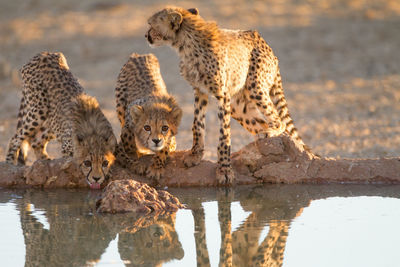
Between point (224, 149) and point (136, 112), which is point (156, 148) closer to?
point (136, 112)

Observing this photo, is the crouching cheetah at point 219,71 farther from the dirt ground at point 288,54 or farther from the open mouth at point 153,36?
the dirt ground at point 288,54

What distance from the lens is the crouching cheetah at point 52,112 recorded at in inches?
237

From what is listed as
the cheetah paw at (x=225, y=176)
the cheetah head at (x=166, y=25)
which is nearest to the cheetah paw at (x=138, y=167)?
the cheetah paw at (x=225, y=176)

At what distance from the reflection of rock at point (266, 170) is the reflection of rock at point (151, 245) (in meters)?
1.15

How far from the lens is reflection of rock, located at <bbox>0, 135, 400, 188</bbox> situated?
601cm

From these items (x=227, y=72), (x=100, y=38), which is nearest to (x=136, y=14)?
(x=100, y=38)

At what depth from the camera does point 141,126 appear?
6.04 metres

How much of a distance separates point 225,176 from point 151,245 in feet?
5.64

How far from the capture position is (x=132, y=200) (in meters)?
5.23

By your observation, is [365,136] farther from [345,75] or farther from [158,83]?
[345,75]

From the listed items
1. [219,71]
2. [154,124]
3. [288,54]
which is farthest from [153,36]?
[288,54]

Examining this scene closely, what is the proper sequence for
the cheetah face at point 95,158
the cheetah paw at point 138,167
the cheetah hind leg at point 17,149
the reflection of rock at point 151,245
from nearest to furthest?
the reflection of rock at point 151,245, the cheetah face at point 95,158, the cheetah paw at point 138,167, the cheetah hind leg at point 17,149

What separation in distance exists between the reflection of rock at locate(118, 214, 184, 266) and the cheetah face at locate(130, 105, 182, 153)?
1031mm

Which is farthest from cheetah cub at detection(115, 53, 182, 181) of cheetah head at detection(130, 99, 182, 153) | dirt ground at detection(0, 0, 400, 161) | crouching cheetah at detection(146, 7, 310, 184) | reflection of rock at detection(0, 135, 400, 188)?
dirt ground at detection(0, 0, 400, 161)
